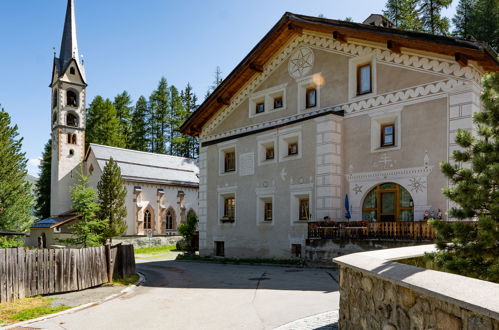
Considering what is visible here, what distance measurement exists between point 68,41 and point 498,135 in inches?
2197

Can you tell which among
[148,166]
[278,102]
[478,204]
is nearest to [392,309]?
[478,204]

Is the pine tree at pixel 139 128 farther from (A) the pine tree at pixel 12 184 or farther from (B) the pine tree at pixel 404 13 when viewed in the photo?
(B) the pine tree at pixel 404 13

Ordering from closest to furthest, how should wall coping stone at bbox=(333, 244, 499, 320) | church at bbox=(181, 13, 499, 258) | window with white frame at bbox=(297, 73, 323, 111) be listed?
wall coping stone at bbox=(333, 244, 499, 320)
church at bbox=(181, 13, 499, 258)
window with white frame at bbox=(297, 73, 323, 111)

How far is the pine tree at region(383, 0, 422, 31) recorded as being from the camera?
4322 cm

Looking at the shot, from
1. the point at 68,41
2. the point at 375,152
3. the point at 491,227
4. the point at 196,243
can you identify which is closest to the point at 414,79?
the point at 375,152

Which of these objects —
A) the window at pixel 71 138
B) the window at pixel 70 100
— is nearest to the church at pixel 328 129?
the window at pixel 71 138

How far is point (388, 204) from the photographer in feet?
66.2

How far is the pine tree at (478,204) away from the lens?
6.68m

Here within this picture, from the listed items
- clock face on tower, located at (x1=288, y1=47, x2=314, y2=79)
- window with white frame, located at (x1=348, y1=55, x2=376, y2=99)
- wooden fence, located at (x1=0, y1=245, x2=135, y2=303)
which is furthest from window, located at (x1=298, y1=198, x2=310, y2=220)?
wooden fence, located at (x1=0, y1=245, x2=135, y2=303)

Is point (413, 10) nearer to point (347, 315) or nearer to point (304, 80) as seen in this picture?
point (304, 80)

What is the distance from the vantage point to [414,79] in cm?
1956

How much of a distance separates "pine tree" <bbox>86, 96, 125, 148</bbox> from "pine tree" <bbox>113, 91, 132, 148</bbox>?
7.14 meters

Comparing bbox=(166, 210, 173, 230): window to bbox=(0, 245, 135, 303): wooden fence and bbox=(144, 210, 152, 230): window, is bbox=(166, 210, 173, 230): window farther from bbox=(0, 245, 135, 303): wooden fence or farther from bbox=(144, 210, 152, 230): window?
bbox=(0, 245, 135, 303): wooden fence

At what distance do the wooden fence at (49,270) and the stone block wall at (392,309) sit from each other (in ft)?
31.9
